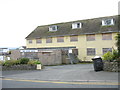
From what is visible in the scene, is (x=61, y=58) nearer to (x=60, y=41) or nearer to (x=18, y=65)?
(x=60, y=41)

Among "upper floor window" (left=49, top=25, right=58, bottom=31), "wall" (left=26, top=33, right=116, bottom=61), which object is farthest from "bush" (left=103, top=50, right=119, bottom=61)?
"upper floor window" (left=49, top=25, right=58, bottom=31)

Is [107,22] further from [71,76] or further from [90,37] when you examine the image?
[71,76]

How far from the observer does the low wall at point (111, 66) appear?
12780mm

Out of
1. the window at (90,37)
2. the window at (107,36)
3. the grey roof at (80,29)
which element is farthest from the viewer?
the window at (90,37)

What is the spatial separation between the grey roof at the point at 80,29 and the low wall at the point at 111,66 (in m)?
18.2

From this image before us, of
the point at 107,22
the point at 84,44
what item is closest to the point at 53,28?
the point at 84,44

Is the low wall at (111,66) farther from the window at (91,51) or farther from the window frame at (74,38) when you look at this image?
the window frame at (74,38)

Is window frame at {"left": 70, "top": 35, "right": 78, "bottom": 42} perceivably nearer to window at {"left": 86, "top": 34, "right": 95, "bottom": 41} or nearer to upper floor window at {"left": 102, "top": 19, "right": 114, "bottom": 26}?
window at {"left": 86, "top": 34, "right": 95, "bottom": 41}

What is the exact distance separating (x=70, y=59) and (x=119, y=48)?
18.2 meters

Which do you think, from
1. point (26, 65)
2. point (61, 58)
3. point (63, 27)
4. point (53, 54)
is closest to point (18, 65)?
point (26, 65)

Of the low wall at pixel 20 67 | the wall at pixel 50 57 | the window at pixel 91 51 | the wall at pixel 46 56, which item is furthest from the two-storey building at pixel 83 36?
the low wall at pixel 20 67

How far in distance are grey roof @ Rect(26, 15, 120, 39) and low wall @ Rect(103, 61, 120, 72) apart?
59.7 feet

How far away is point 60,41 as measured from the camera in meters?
36.7

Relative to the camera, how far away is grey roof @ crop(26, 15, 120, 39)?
105 ft
